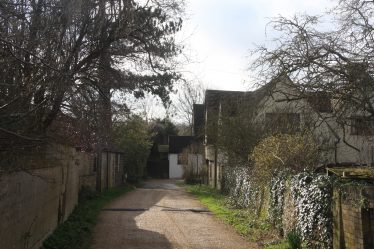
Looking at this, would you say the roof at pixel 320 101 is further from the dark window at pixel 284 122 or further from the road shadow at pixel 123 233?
the road shadow at pixel 123 233

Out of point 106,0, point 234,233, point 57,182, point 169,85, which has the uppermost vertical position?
point 106,0

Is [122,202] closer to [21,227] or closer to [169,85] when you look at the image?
[169,85]

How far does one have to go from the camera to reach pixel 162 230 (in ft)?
50.8

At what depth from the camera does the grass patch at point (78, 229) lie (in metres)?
12.5

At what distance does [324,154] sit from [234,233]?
7.73 m

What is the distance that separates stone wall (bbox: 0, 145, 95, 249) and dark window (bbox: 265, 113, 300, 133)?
7714 mm

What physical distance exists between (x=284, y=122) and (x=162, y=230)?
721cm

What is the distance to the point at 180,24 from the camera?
15297 millimetres

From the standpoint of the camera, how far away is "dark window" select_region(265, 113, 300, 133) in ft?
Answer: 58.7

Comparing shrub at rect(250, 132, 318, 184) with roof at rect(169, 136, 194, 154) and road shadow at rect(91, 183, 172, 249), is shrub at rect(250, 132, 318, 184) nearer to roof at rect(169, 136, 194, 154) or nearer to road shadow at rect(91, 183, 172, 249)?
road shadow at rect(91, 183, 172, 249)

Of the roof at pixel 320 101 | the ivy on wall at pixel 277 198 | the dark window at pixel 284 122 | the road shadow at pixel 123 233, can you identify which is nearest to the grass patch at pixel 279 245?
the ivy on wall at pixel 277 198

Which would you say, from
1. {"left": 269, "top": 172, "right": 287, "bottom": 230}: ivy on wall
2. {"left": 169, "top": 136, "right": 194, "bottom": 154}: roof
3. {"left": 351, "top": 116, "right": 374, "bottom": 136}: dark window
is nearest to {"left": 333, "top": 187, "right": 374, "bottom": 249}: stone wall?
{"left": 269, "top": 172, "right": 287, "bottom": 230}: ivy on wall

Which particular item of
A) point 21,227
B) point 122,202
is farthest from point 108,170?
point 21,227

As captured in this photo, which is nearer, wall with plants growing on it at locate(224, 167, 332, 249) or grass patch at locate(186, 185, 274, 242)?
wall with plants growing on it at locate(224, 167, 332, 249)
